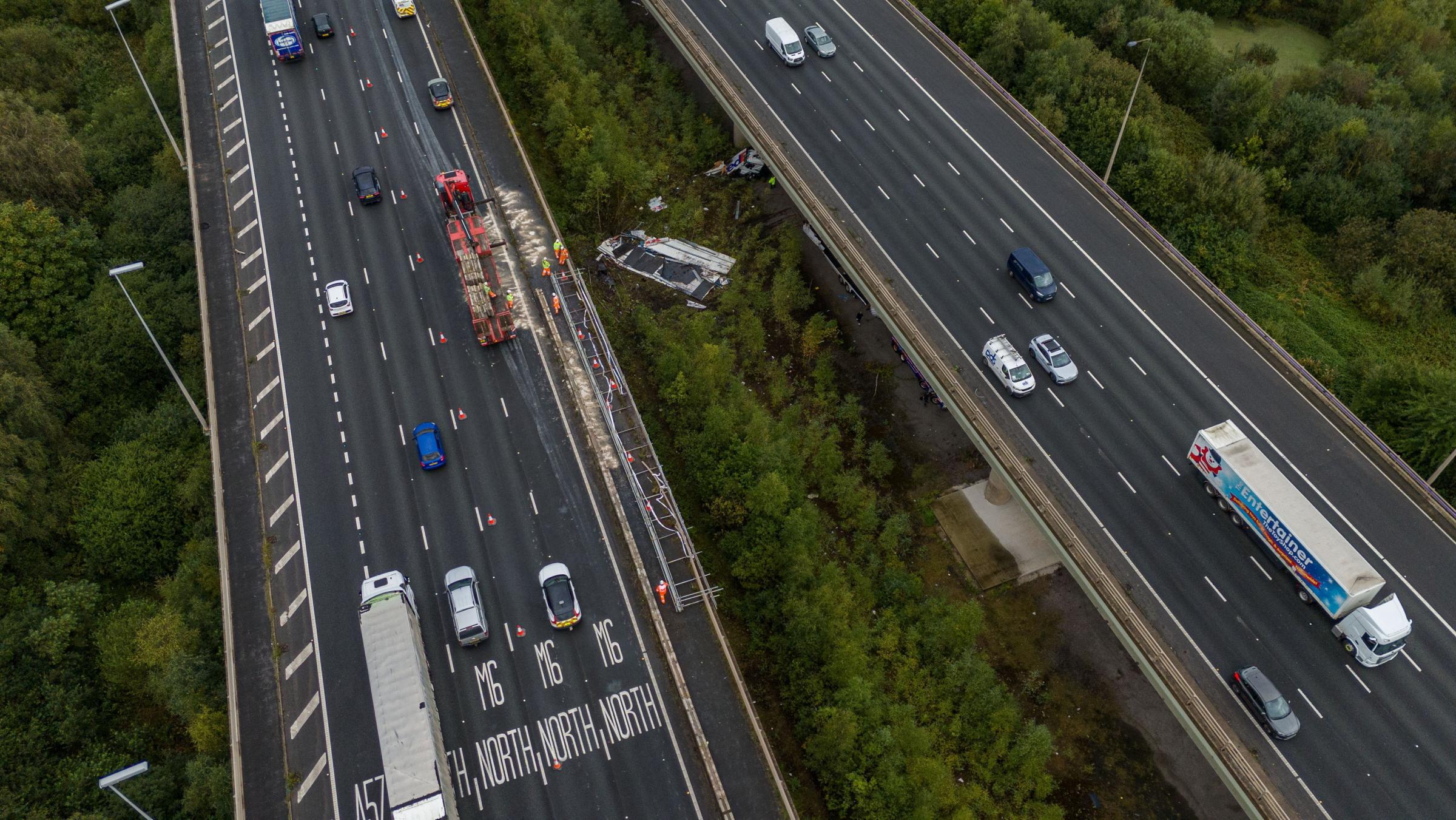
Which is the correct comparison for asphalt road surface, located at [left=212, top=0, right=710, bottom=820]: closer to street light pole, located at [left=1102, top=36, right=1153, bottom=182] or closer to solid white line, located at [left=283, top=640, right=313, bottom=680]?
solid white line, located at [left=283, top=640, right=313, bottom=680]

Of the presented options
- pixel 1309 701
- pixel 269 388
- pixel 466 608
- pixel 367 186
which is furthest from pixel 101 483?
pixel 1309 701

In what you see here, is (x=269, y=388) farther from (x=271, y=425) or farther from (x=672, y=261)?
(x=672, y=261)

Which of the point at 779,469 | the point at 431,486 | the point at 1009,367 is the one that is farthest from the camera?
the point at 779,469

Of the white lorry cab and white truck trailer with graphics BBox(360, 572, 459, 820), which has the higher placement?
the white lorry cab

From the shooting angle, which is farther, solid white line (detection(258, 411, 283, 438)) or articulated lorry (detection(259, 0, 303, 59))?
articulated lorry (detection(259, 0, 303, 59))

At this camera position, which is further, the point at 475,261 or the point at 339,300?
the point at 339,300

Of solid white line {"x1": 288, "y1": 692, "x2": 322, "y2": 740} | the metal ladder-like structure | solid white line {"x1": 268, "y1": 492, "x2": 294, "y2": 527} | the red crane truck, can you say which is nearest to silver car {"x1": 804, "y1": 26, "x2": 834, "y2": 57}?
the metal ladder-like structure

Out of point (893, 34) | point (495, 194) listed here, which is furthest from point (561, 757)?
point (893, 34)
